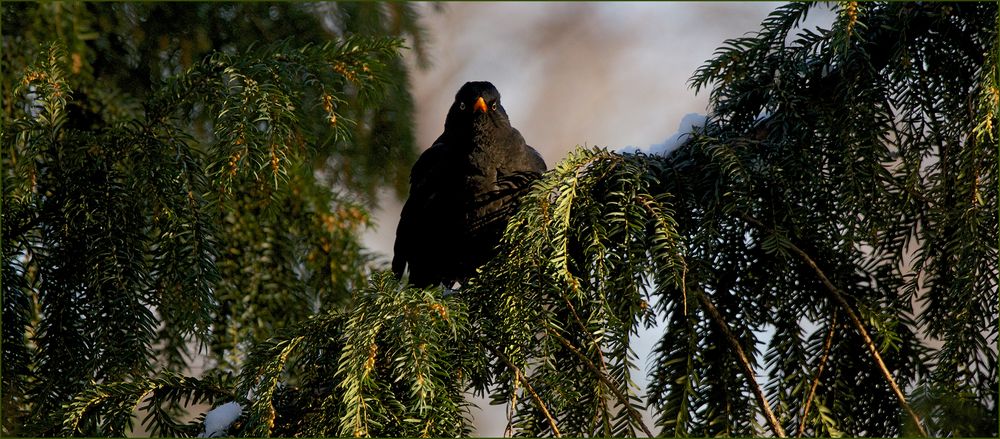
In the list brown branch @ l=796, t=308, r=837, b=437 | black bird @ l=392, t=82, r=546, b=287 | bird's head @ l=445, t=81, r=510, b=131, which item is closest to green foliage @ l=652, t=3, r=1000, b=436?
brown branch @ l=796, t=308, r=837, b=437

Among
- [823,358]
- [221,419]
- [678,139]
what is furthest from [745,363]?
[221,419]

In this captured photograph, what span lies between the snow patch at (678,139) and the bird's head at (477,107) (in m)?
0.50

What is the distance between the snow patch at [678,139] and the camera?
1674 mm

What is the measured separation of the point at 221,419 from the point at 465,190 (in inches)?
29.8

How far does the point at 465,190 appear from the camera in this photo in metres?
1.96

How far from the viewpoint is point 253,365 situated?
143cm

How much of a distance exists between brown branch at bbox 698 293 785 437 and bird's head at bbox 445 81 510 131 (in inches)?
31.9

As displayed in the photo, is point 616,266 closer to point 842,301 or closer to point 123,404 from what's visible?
point 842,301

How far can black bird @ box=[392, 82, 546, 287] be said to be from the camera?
76.2 inches

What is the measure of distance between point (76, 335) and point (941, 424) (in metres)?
1.47

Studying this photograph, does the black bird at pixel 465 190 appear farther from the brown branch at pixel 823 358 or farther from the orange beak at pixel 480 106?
the brown branch at pixel 823 358

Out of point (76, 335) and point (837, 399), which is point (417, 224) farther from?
point (837, 399)

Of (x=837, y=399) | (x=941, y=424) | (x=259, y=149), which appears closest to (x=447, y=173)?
(x=259, y=149)

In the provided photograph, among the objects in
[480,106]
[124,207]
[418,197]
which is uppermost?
[480,106]
